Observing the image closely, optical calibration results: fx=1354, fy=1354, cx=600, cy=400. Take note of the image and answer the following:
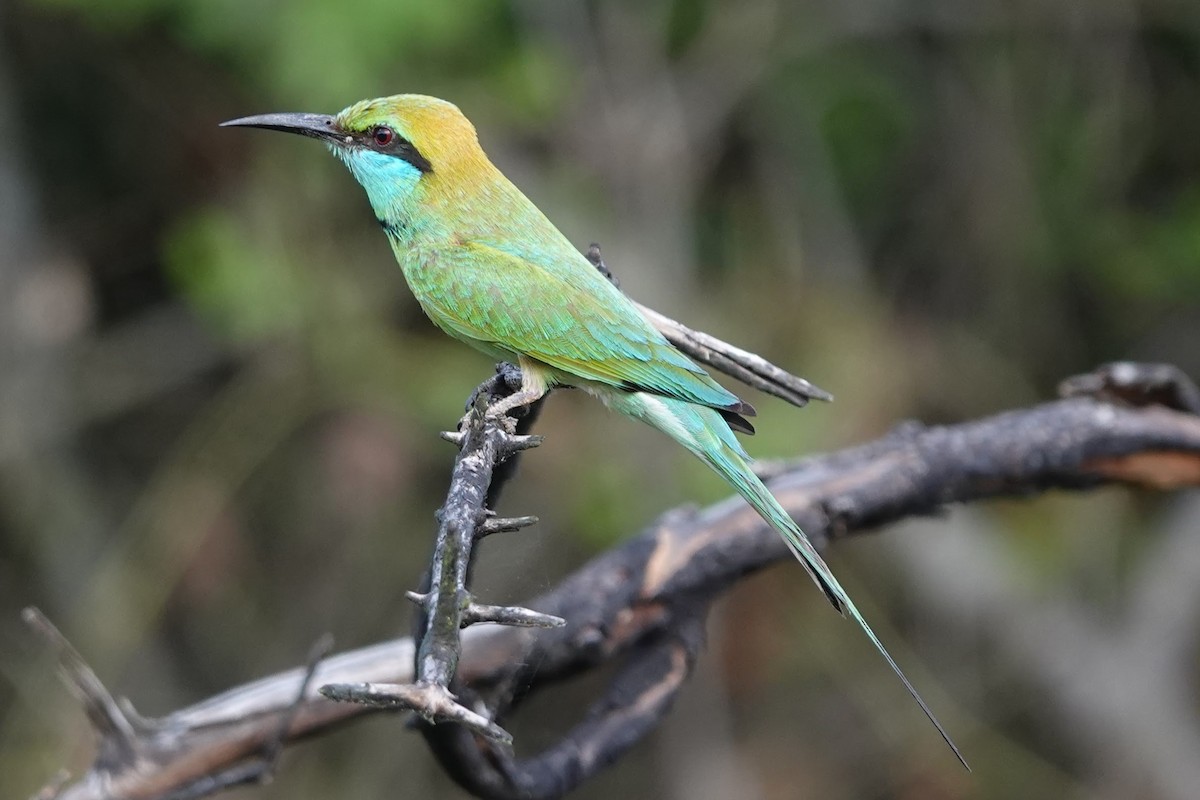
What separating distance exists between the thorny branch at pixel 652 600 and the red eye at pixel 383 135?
42.5 inches

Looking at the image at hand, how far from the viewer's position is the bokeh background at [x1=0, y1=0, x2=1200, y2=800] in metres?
4.87

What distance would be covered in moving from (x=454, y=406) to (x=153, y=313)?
4.60 feet

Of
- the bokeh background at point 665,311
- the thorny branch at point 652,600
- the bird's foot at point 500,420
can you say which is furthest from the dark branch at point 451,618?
the bokeh background at point 665,311

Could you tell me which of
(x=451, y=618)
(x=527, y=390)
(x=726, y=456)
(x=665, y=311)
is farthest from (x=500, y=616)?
(x=665, y=311)

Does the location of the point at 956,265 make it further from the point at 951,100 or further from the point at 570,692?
the point at 570,692

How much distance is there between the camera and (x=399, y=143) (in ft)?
9.98

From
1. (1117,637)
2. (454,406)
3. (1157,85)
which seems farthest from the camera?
(1157,85)

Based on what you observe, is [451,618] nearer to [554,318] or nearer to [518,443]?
[518,443]

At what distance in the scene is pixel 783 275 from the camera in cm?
526

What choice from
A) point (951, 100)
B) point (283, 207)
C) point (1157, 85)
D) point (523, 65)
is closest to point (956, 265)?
point (951, 100)

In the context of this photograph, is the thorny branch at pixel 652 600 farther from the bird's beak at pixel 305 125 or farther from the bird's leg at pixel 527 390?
the bird's beak at pixel 305 125

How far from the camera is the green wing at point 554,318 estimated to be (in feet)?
9.04

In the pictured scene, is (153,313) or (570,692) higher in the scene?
(153,313)

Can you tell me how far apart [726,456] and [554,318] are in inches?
21.0
